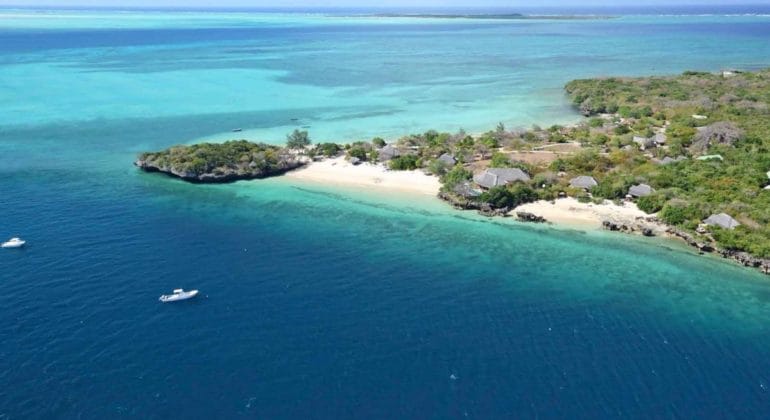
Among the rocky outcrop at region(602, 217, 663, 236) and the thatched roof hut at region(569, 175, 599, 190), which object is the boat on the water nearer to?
the rocky outcrop at region(602, 217, 663, 236)

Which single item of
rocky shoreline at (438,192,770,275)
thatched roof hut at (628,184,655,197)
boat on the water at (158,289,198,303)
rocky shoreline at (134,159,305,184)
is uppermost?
rocky shoreline at (134,159,305,184)

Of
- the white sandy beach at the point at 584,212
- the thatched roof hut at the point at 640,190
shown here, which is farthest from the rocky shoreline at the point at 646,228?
the thatched roof hut at the point at 640,190

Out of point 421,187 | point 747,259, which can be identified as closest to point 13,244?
point 421,187

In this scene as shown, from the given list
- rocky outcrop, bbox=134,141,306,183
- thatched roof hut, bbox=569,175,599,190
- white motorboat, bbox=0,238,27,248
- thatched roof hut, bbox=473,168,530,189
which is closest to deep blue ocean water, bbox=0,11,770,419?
white motorboat, bbox=0,238,27,248

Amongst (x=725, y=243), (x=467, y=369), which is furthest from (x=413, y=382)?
(x=725, y=243)

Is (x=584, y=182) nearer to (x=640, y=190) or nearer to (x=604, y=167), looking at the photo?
(x=640, y=190)

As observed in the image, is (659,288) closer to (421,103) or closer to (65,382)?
(65,382)
